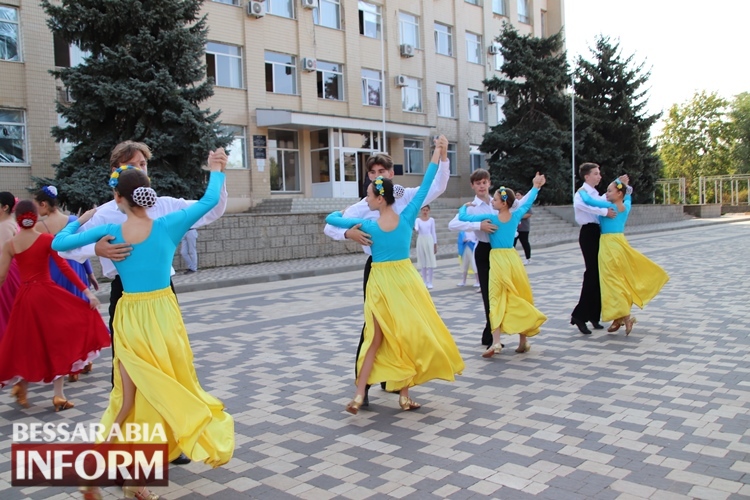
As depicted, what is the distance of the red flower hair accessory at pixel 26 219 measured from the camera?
5920mm

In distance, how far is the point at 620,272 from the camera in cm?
798

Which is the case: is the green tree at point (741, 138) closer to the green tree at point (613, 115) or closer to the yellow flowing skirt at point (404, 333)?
the green tree at point (613, 115)

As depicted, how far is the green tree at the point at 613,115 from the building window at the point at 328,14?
14852mm

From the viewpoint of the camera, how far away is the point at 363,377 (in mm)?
5254

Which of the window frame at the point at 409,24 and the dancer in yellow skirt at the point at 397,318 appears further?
the window frame at the point at 409,24

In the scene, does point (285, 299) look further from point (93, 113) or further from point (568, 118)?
point (568, 118)

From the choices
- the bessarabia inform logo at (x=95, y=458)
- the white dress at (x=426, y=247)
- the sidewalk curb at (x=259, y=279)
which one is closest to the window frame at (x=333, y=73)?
the sidewalk curb at (x=259, y=279)

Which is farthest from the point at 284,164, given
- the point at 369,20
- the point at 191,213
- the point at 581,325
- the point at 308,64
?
the point at 191,213

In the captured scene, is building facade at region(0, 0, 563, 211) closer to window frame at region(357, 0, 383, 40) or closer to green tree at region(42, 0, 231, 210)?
window frame at region(357, 0, 383, 40)

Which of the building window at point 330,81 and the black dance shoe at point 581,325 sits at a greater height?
the building window at point 330,81

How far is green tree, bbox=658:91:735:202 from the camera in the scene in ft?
223

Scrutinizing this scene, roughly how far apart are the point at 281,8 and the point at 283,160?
23.0ft

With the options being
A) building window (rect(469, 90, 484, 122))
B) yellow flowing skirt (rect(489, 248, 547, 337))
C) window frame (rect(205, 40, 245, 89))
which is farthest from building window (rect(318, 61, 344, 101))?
yellow flowing skirt (rect(489, 248, 547, 337))

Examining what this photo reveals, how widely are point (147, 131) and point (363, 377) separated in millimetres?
16456
